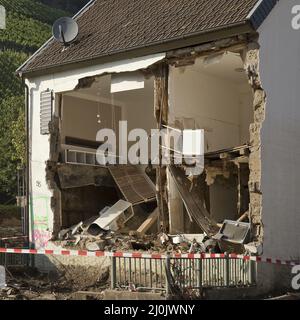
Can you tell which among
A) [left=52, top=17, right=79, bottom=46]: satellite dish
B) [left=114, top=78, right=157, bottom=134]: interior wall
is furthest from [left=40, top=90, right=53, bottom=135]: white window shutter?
[left=114, top=78, right=157, bottom=134]: interior wall

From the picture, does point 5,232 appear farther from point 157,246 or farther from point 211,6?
point 211,6

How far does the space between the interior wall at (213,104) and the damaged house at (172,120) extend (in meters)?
0.05

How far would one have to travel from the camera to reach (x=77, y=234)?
18.5 meters

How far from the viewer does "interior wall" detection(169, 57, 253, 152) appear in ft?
60.4

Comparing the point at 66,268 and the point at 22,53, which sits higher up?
the point at 22,53

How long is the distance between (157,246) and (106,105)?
760 cm

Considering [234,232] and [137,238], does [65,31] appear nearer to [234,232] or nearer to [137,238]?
[137,238]

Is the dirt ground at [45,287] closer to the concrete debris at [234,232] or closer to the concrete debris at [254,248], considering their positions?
the concrete debris at [234,232]

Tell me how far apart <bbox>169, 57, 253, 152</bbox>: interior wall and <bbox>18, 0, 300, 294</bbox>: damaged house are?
5cm

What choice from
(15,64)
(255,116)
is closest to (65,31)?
(255,116)

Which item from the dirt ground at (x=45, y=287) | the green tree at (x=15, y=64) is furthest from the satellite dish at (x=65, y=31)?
the dirt ground at (x=45, y=287)

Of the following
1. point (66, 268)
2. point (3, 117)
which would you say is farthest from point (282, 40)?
point (3, 117)

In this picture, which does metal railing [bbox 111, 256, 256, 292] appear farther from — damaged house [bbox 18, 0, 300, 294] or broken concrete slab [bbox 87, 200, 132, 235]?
broken concrete slab [bbox 87, 200, 132, 235]

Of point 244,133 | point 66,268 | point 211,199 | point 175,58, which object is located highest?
point 175,58
